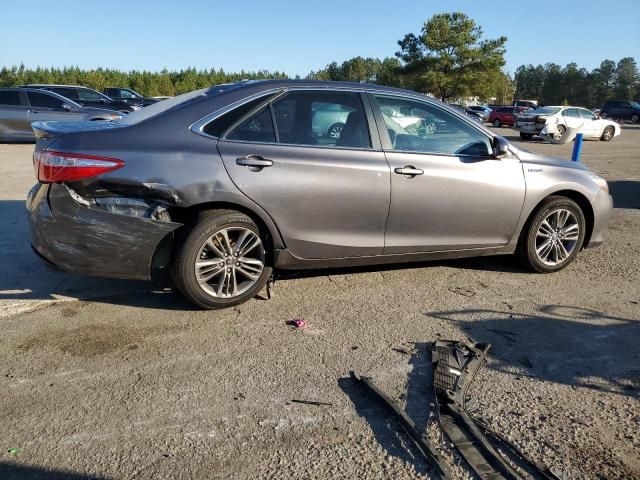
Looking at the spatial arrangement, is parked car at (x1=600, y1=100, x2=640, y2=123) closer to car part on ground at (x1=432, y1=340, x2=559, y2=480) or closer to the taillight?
car part on ground at (x1=432, y1=340, x2=559, y2=480)

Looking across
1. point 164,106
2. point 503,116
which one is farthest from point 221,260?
point 503,116

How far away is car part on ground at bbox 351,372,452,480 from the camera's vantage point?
93.7 inches

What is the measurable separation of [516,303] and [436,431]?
6.69 ft

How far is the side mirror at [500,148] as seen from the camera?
15.1 ft

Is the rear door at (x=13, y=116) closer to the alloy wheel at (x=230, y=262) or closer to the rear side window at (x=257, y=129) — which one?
the rear side window at (x=257, y=129)

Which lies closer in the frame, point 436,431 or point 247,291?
point 436,431

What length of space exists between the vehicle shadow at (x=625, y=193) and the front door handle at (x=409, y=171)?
5.49 m

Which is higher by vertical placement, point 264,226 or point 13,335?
point 264,226

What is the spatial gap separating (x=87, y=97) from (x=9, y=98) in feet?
11.8

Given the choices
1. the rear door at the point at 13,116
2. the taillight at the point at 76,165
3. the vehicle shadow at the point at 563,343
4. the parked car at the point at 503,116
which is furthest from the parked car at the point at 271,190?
the parked car at the point at 503,116

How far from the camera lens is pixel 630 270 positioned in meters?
5.27

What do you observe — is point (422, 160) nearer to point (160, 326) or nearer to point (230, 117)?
point (230, 117)

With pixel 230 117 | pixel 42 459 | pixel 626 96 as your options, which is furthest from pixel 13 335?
pixel 626 96

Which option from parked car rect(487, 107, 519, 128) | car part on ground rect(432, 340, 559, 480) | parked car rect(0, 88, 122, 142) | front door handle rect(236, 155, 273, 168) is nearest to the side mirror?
car part on ground rect(432, 340, 559, 480)
